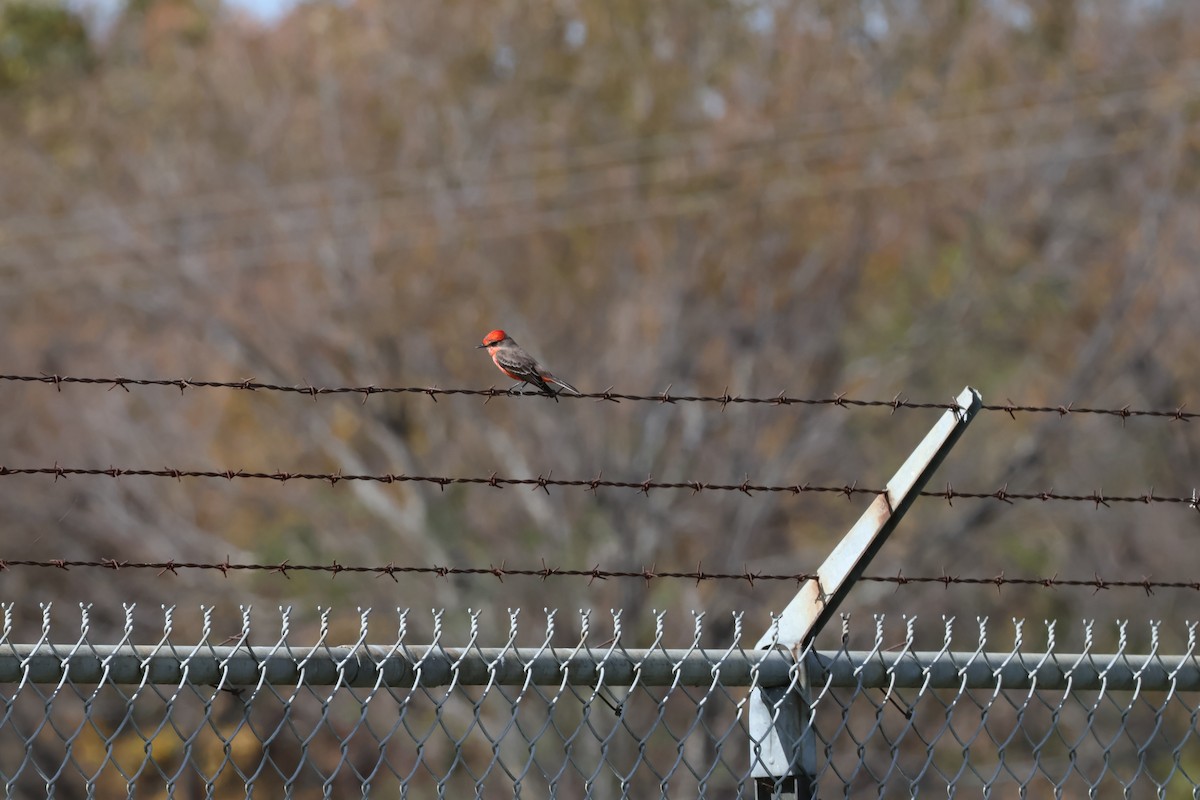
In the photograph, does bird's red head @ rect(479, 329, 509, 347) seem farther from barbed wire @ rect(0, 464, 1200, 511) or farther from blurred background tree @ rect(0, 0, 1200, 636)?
blurred background tree @ rect(0, 0, 1200, 636)

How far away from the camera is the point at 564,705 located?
21.6 m

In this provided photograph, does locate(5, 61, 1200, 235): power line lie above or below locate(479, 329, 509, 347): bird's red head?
below

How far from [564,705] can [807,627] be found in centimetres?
1791

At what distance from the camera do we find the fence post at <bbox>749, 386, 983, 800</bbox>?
4000 millimetres

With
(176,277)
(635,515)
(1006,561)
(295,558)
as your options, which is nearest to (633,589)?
(635,515)

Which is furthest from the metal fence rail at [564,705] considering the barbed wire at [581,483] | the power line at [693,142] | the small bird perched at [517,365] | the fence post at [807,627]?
the power line at [693,142]

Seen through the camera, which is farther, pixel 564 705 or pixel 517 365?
pixel 564 705

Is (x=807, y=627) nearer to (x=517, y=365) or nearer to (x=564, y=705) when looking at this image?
(x=517, y=365)

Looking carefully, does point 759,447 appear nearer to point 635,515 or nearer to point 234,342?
point 635,515

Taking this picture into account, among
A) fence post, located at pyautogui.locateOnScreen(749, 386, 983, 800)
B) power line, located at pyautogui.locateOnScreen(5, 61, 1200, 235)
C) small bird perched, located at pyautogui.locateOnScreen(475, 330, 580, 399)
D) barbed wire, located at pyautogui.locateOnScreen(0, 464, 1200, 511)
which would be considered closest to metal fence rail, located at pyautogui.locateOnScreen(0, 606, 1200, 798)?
fence post, located at pyautogui.locateOnScreen(749, 386, 983, 800)

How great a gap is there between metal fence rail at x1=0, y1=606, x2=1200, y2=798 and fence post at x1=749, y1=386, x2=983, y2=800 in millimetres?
38

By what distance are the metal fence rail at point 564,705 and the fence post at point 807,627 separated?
1.5 inches

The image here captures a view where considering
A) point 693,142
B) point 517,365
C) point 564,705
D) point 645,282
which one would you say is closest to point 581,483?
point 517,365

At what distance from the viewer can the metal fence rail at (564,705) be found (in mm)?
3701
